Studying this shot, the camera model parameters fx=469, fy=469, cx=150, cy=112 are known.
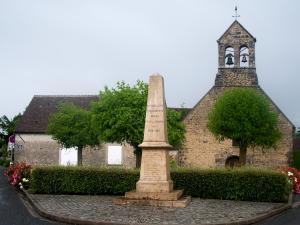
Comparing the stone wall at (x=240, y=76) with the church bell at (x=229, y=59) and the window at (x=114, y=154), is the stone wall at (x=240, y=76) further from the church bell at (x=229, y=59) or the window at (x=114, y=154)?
the window at (x=114, y=154)

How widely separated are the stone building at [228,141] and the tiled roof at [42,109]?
1162 cm

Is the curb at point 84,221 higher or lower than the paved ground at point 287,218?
higher

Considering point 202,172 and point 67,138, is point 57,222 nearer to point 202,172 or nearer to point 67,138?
point 202,172

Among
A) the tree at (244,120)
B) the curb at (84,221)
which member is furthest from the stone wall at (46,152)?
the curb at (84,221)

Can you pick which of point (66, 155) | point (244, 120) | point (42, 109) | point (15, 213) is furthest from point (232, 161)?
point (15, 213)

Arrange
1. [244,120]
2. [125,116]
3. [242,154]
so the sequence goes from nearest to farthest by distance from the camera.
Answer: [125,116] → [244,120] → [242,154]

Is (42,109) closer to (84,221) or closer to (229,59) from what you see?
(229,59)

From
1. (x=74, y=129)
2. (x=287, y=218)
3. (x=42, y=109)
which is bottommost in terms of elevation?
(x=287, y=218)

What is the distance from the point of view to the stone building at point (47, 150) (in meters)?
36.8

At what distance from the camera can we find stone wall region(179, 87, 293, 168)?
30094 millimetres

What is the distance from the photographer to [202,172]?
16078mm

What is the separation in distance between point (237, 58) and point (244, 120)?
204 inches

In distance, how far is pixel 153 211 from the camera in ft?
40.0

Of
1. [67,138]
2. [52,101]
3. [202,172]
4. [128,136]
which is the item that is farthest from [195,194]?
[52,101]
